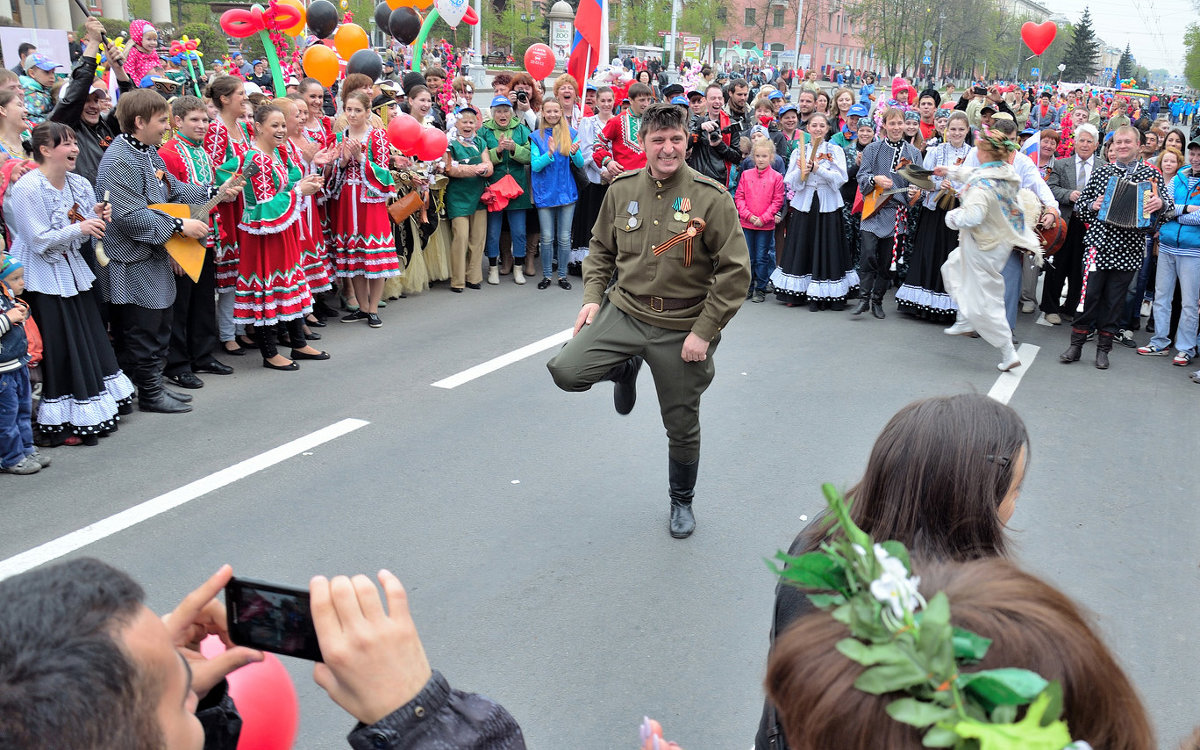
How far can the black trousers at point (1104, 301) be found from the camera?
8.28 metres

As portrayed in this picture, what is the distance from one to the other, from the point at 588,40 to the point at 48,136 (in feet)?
23.6

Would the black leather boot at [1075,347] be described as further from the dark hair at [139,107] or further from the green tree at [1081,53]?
the green tree at [1081,53]

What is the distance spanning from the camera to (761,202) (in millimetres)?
10102

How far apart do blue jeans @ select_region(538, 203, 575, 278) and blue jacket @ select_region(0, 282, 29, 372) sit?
19.0 ft

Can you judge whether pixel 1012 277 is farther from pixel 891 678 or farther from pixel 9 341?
pixel 891 678

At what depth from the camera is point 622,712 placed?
349 centimetres

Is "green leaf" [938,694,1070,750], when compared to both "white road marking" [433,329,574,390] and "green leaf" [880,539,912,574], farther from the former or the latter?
"white road marking" [433,329,574,390]

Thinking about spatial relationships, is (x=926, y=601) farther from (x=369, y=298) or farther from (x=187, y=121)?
(x=369, y=298)

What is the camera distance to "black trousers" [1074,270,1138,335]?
828 centimetres

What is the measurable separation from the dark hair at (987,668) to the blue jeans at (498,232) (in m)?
9.29

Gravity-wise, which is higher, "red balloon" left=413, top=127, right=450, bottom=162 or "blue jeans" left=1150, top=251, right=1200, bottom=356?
"red balloon" left=413, top=127, right=450, bottom=162

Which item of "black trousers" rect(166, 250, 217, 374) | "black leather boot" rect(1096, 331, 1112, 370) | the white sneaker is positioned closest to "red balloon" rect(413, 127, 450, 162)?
"black trousers" rect(166, 250, 217, 374)

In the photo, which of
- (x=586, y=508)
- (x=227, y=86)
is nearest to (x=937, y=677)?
(x=586, y=508)

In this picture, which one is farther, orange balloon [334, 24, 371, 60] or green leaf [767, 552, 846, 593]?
orange balloon [334, 24, 371, 60]
